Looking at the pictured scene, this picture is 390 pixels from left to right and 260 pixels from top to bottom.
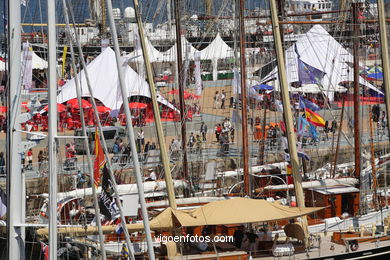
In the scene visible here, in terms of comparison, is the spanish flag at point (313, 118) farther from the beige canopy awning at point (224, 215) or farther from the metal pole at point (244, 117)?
the beige canopy awning at point (224, 215)

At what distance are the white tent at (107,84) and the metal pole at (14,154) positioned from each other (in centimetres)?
2580

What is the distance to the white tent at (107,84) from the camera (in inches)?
1650

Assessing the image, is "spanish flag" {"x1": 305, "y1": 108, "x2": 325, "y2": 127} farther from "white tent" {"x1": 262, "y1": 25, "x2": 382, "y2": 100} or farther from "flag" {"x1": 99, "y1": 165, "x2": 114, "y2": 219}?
"flag" {"x1": 99, "y1": 165, "x2": 114, "y2": 219}

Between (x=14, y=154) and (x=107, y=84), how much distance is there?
92.5 feet

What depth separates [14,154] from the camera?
1465cm

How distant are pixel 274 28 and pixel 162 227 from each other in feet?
23.4

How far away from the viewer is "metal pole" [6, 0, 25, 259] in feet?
48.0

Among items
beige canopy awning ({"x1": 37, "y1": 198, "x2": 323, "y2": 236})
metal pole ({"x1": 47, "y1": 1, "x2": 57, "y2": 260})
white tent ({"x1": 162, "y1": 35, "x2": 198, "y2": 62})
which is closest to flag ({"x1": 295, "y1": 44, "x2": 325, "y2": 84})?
white tent ({"x1": 162, "y1": 35, "x2": 198, "y2": 62})

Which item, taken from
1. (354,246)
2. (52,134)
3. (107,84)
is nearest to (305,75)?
(107,84)

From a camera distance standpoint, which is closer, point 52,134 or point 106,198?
point 52,134

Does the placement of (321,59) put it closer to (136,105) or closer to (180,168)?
(136,105)

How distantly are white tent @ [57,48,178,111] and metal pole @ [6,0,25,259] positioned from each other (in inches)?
1016

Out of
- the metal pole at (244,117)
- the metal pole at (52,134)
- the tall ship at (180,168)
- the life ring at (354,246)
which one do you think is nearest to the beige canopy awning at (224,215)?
the tall ship at (180,168)

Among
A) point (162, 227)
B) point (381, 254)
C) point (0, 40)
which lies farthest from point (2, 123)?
point (381, 254)
